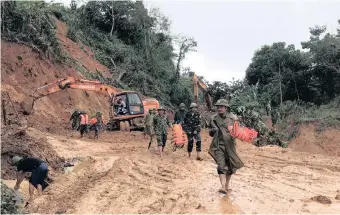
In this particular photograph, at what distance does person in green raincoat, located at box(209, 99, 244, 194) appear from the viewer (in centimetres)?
970

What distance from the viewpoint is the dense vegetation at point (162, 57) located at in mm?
30859

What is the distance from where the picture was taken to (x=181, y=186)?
10602 millimetres

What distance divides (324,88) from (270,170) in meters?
26.6

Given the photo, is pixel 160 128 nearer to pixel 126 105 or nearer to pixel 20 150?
pixel 20 150

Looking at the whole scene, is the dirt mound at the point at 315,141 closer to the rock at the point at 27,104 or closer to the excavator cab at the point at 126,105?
the excavator cab at the point at 126,105

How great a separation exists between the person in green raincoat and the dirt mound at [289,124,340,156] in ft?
66.4

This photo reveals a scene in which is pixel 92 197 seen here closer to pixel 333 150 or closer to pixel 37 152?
pixel 37 152

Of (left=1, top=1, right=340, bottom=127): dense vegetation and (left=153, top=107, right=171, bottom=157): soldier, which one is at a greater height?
(left=1, top=1, right=340, bottom=127): dense vegetation

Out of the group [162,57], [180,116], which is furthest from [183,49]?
[180,116]

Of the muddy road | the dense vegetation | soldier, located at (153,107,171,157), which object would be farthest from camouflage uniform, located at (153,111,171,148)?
the dense vegetation

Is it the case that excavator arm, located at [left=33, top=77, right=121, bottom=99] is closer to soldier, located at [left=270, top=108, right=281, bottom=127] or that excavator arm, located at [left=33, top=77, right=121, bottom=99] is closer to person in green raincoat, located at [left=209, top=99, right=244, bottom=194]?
person in green raincoat, located at [left=209, top=99, right=244, bottom=194]

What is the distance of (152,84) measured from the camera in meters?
41.8

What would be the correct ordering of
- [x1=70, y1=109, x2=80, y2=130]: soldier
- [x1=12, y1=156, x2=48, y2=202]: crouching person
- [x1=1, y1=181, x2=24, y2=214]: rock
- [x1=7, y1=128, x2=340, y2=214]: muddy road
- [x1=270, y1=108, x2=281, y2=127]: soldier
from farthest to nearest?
[x1=270, y1=108, x2=281, y2=127]: soldier < [x1=70, y1=109, x2=80, y2=130]: soldier < [x1=12, y1=156, x2=48, y2=202]: crouching person < [x1=7, y1=128, x2=340, y2=214]: muddy road < [x1=1, y1=181, x2=24, y2=214]: rock

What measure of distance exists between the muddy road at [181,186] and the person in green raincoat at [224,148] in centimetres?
42
